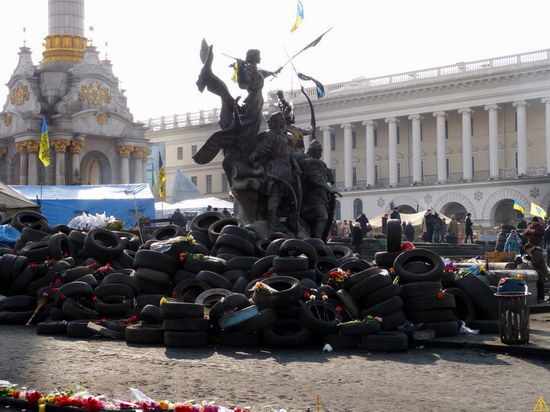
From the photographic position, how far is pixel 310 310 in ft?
37.1

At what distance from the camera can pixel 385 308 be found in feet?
36.7

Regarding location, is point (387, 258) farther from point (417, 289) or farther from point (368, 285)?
point (368, 285)

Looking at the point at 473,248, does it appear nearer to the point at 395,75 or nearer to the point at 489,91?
the point at 489,91

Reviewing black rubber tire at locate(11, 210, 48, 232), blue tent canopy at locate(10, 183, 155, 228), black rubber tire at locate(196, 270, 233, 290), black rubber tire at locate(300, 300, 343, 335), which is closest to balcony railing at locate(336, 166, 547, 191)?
blue tent canopy at locate(10, 183, 155, 228)

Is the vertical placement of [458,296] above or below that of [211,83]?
below

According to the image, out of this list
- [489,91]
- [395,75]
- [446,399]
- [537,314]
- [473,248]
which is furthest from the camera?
[395,75]

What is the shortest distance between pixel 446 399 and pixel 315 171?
11.3 metres

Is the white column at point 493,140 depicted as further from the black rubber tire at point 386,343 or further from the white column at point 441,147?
the black rubber tire at point 386,343

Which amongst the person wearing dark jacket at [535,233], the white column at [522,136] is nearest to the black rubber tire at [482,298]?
the person wearing dark jacket at [535,233]

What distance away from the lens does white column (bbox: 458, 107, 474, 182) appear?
3125 inches

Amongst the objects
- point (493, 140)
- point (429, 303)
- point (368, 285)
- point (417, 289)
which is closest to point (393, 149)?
point (493, 140)

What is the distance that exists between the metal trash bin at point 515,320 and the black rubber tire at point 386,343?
1223mm

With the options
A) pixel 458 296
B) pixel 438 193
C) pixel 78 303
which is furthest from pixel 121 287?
pixel 438 193

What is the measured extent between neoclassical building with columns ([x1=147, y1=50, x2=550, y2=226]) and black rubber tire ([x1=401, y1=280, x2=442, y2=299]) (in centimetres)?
6143
